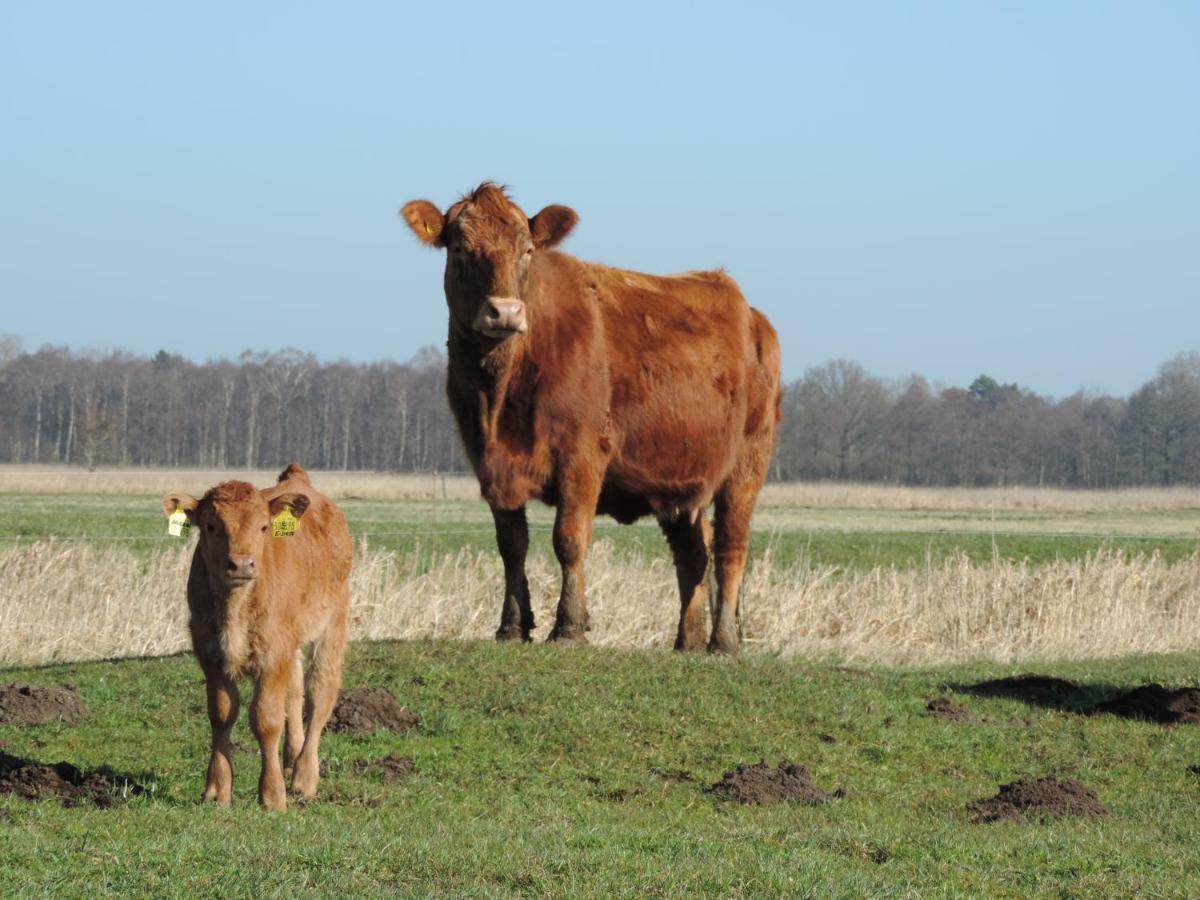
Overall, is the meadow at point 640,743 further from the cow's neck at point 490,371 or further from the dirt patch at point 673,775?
the cow's neck at point 490,371

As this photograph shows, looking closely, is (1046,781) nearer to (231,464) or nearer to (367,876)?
(367,876)

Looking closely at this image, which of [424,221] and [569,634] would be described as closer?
[424,221]

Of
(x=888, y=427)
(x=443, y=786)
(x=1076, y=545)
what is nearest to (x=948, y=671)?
(x=443, y=786)

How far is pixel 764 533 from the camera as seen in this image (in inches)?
1553

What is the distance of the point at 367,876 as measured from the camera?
288 inches

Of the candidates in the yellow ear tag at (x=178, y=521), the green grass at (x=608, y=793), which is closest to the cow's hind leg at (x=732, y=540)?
the green grass at (x=608, y=793)

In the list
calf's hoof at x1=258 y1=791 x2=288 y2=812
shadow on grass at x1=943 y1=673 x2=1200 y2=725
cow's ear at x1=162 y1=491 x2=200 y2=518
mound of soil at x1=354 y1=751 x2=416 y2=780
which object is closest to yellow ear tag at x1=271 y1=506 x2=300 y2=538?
cow's ear at x1=162 y1=491 x2=200 y2=518

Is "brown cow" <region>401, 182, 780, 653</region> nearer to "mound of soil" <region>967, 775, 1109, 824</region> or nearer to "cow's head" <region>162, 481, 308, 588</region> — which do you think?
"cow's head" <region>162, 481, 308, 588</region>

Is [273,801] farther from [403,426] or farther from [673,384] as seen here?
[403,426]

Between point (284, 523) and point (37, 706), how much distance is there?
11.5ft

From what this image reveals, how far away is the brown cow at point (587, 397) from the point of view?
1360 centimetres

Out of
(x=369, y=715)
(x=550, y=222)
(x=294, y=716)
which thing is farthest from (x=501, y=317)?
(x=294, y=716)

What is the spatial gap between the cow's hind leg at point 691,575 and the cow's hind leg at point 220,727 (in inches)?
295

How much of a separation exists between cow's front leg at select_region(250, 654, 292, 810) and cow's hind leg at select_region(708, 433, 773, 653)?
24.3 ft
